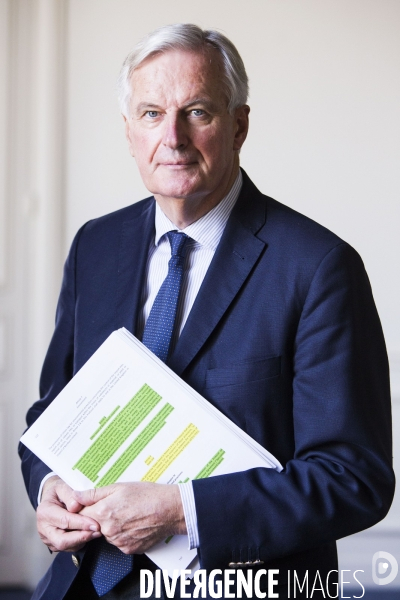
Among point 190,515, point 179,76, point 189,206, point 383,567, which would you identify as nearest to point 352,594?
point 383,567

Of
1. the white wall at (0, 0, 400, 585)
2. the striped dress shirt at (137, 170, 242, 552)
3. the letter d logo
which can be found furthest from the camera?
the letter d logo

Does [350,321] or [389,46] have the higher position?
[389,46]

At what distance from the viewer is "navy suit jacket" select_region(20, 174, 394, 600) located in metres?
1.30

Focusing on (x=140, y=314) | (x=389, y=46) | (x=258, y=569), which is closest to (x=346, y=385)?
(x=258, y=569)

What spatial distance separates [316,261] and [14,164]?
2344 millimetres

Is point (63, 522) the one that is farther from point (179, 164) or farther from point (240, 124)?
point (240, 124)

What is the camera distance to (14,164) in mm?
3375

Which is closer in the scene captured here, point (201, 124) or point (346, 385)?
point (346, 385)

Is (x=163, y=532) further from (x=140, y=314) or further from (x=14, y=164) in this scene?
(x=14, y=164)

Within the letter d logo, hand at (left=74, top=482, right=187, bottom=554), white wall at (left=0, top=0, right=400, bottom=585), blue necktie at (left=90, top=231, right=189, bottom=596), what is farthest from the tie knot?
the letter d logo

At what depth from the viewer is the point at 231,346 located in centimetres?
144

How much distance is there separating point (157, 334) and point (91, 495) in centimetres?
36

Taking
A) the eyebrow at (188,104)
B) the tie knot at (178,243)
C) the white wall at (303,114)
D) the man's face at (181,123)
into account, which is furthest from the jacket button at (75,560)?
the white wall at (303,114)

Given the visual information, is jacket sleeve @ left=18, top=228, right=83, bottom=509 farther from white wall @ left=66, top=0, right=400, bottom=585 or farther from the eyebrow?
white wall @ left=66, top=0, right=400, bottom=585
